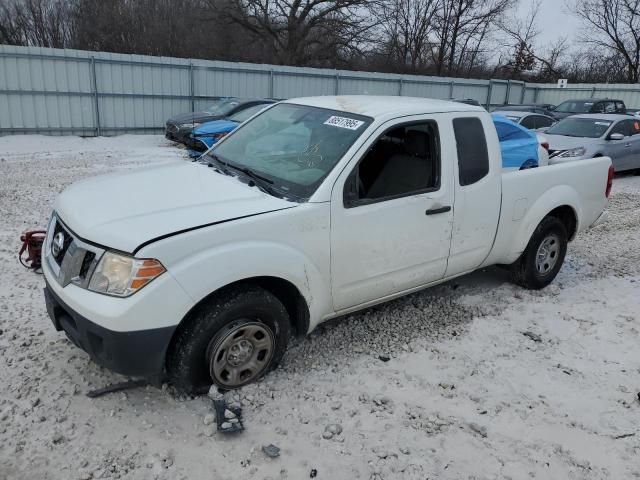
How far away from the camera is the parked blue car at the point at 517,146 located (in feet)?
31.0

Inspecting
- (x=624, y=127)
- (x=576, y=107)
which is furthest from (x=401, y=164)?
(x=576, y=107)

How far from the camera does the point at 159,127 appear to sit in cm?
1780

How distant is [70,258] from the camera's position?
9.86ft

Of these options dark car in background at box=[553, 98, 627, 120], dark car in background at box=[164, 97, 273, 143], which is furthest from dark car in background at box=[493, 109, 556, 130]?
dark car in background at box=[164, 97, 273, 143]

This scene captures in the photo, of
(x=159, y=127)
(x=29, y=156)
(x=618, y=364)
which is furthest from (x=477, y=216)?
(x=159, y=127)

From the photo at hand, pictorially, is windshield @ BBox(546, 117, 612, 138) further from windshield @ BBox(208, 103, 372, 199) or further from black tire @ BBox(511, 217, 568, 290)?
windshield @ BBox(208, 103, 372, 199)

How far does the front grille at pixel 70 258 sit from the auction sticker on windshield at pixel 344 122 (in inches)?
73.1

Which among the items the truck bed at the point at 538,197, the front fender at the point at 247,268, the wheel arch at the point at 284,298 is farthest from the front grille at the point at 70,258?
the truck bed at the point at 538,197

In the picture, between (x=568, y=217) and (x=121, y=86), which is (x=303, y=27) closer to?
(x=121, y=86)

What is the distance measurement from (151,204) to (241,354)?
3.50ft

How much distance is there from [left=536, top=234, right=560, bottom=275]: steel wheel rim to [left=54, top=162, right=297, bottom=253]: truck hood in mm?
3039

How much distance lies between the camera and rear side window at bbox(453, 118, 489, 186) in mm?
4103

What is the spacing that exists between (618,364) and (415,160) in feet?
7.11

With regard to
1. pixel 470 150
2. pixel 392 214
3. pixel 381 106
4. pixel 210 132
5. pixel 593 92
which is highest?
pixel 593 92
